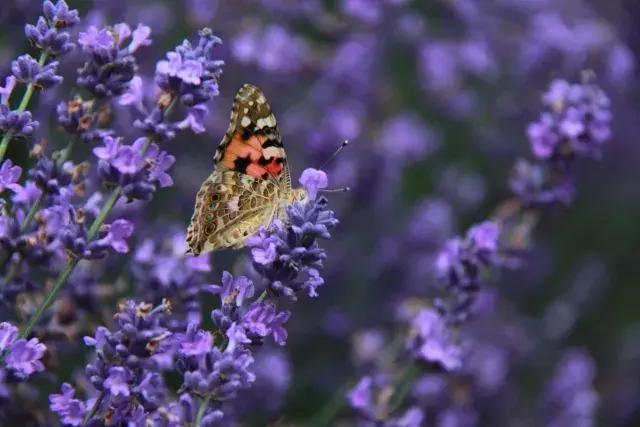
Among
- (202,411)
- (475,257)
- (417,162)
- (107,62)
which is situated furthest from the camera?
(417,162)

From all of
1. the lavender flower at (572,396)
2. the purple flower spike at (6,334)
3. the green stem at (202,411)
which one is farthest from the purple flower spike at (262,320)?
the lavender flower at (572,396)

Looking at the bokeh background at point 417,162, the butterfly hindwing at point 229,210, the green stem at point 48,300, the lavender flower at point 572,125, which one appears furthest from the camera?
the bokeh background at point 417,162

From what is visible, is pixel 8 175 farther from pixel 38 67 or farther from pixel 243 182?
pixel 243 182

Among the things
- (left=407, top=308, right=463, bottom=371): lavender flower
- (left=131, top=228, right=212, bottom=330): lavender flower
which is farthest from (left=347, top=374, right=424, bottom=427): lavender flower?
(left=131, top=228, right=212, bottom=330): lavender flower

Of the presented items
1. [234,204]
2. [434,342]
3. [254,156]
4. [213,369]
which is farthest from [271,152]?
[213,369]

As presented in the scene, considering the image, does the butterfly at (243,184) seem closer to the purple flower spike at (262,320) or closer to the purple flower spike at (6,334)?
the purple flower spike at (262,320)

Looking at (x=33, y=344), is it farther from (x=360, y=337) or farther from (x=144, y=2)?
(x=144, y=2)
